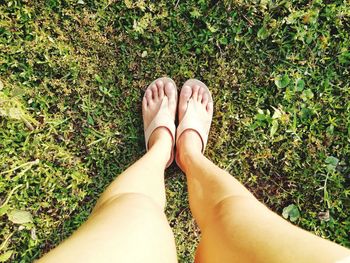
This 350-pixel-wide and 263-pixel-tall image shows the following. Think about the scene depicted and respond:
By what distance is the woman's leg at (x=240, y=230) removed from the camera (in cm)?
118

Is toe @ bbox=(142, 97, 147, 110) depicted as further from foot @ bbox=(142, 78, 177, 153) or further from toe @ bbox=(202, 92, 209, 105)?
toe @ bbox=(202, 92, 209, 105)

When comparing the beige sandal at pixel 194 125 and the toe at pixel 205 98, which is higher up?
the toe at pixel 205 98

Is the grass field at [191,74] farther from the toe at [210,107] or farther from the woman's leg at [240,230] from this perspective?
the woman's leg at [240,230]

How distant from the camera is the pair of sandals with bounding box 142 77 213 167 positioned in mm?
2363

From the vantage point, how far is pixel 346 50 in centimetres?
237

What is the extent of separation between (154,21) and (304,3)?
895mm

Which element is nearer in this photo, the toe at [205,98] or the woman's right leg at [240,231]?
the woman's right leg at [240,231]

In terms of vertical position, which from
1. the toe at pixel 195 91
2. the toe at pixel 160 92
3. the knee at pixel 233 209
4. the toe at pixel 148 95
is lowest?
the toe at pixel 148 95

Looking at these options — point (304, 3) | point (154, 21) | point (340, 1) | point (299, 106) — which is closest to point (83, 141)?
point (154, 21)

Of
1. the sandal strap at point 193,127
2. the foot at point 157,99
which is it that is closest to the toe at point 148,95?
the foot at point 157,99

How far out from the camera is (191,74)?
2.42 metres

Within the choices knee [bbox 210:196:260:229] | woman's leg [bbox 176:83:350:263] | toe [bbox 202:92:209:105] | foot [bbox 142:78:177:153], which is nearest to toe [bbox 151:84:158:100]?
foot [bbox 142:78:177:153]

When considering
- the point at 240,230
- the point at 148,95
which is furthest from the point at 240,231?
the point at 148,95

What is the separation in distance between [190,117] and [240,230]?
115cm
